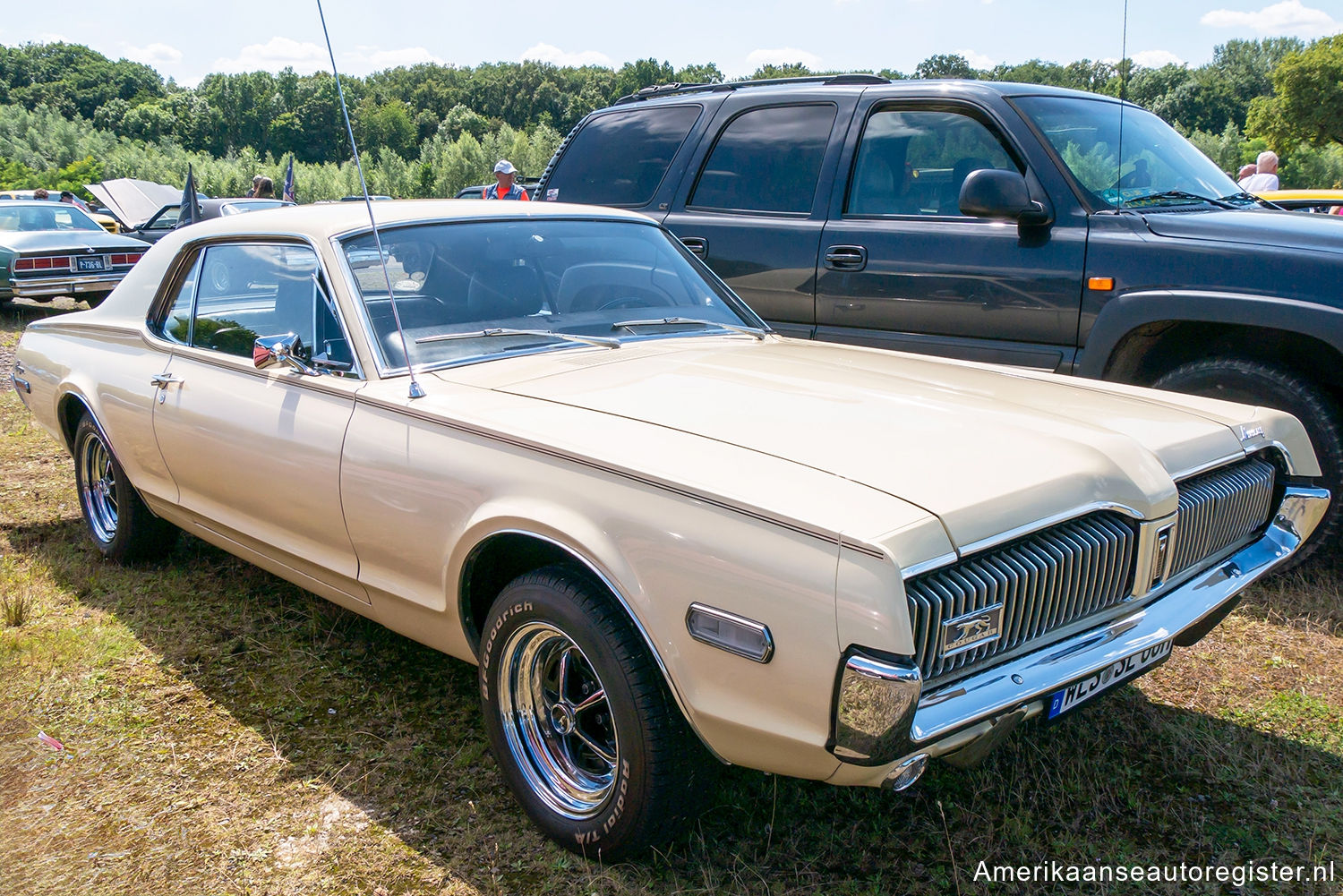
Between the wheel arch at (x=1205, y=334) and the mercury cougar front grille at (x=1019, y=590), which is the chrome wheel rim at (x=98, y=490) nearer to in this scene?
the mercury cougar front grille at (x=1019, y=590)

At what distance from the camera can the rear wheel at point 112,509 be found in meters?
4.23

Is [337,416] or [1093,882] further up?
[337,416]

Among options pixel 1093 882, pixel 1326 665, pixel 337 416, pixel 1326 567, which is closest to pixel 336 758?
pixel 337 416

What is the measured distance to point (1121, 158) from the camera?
438 centimetres

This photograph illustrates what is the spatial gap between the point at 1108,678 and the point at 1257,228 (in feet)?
8.08

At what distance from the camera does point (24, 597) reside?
4094 millimetres

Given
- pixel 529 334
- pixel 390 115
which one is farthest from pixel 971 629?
pixel 390 115

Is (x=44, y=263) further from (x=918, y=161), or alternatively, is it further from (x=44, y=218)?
(x=918, y=161)

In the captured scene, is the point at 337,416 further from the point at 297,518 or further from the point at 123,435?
the point at 123,435

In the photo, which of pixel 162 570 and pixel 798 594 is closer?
pixel 798 594

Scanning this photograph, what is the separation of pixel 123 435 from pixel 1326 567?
15.8 feet

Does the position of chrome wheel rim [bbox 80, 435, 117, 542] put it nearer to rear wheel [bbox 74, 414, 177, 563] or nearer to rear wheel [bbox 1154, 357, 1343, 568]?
rear wheel [bbox 74, 414, 177, 563]

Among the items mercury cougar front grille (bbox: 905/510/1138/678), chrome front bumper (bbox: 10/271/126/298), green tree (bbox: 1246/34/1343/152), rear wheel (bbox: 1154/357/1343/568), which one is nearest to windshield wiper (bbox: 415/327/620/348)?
mercury cougar front grille (bbox: 905/510/1138/678)

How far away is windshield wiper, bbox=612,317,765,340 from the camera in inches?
134
